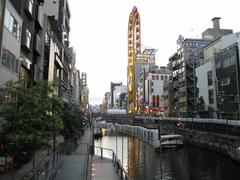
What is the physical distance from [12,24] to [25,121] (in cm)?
1177

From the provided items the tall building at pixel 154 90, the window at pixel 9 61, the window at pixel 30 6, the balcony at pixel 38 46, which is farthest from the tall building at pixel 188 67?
the window at pixel 9 61

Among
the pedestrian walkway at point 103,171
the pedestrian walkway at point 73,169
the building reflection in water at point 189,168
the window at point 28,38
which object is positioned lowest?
the building reflection in water at point 189,168

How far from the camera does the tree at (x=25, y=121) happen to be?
62.1ft

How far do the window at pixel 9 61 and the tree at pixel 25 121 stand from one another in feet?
18.1

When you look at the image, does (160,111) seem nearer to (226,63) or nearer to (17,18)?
(226,63)

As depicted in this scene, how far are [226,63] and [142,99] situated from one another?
11363 centimetres

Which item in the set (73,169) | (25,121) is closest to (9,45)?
(25,121)

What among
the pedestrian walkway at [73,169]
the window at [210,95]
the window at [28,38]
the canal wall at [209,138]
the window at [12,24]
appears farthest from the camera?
the window at [210,95]

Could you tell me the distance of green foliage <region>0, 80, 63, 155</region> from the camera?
18906mm

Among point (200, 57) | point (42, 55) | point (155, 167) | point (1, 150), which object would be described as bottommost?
point (155, 167)

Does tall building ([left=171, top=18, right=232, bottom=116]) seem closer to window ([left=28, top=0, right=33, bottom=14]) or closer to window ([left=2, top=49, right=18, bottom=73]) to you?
window ([left=28, top=0, right=33, bottom=14])

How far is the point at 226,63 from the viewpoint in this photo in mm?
66562

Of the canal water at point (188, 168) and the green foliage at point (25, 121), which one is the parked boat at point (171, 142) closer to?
the canal water at point (188, 168)

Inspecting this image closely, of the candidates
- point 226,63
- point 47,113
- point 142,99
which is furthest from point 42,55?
point 142,99
